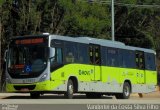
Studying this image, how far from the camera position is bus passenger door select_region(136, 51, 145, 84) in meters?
32.2

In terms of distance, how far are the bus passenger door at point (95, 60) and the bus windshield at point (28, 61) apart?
404 centimetres

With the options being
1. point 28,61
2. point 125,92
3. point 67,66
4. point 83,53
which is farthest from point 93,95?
point 28,61

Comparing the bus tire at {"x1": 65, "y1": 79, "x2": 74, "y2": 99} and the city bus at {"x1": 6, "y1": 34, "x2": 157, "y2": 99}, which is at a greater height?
the city bus at {"x1": 6, "y1": 34, "x2": 157, "y2": 99}

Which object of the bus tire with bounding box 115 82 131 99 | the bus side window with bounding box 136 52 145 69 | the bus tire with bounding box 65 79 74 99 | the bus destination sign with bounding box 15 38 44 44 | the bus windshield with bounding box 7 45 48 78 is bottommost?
the bus tire with bounding box 115 82 131 99

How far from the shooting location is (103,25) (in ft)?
155

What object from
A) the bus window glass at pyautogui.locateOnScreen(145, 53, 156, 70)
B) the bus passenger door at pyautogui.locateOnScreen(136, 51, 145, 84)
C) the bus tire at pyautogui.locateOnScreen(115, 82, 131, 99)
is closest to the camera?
the bus tire at pyautogui.locateOnScreen(115, 82, 131, 99)

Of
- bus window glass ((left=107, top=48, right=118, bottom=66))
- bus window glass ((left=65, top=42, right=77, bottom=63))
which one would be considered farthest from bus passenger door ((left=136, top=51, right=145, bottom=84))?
bus window glass ((left=65, top=42, right=77, bottom=63))

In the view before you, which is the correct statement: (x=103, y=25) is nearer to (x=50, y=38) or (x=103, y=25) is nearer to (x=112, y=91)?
(x=112, y=91)

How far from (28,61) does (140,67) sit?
34.5ft

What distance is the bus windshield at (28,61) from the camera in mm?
24016

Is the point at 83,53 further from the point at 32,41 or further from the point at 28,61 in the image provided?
the point at 28,61

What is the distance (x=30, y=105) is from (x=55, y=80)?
44.3ft

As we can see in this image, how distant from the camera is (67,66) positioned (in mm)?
25000

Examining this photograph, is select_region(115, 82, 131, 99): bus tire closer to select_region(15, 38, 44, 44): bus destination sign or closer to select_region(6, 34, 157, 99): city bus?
select_region(6, 34, 157, 99): city bus
